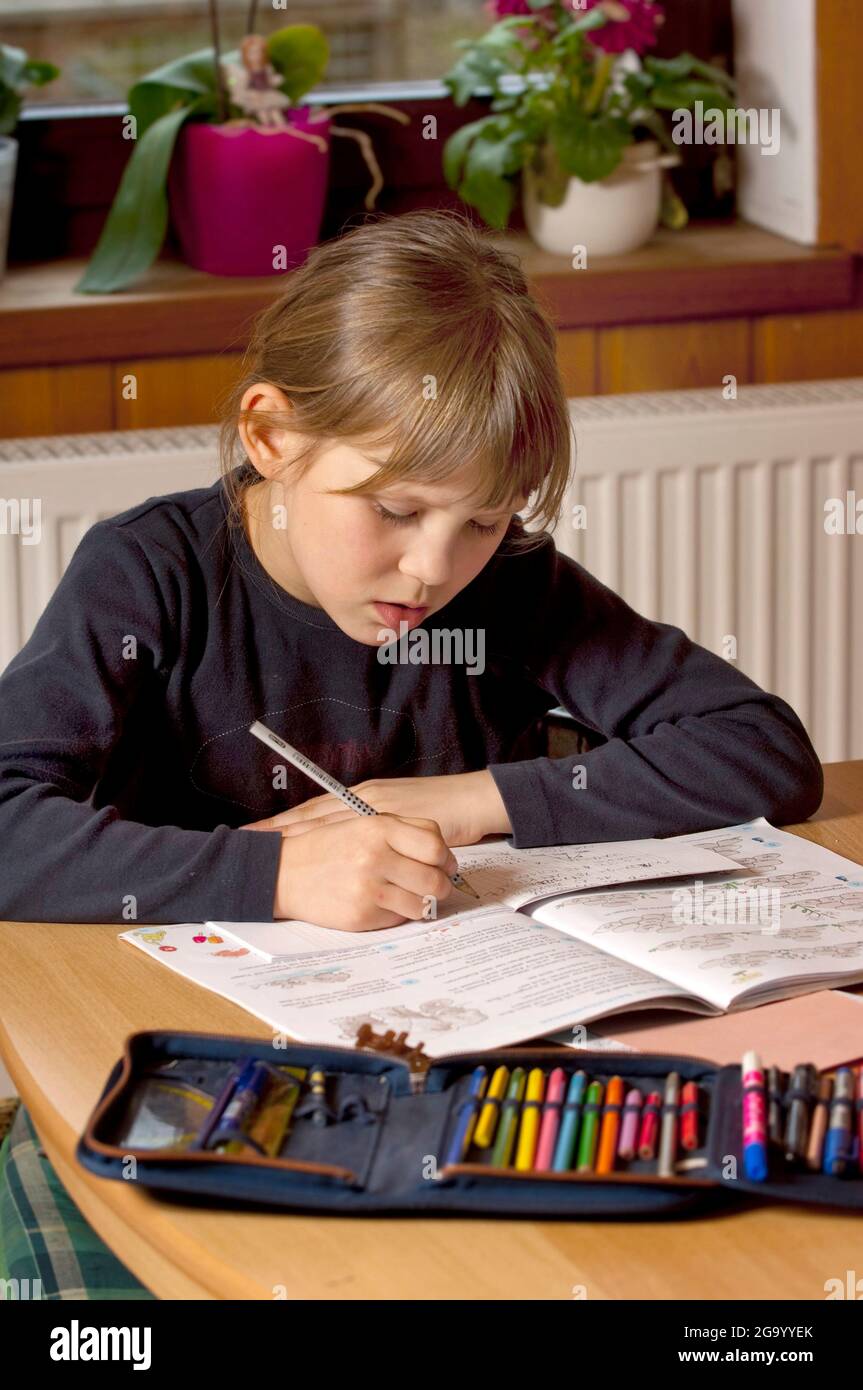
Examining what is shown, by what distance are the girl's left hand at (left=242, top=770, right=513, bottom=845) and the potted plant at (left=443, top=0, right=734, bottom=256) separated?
1.24 meters

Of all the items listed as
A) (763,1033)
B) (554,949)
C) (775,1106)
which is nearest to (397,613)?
(554,949)

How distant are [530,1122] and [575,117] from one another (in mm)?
1746

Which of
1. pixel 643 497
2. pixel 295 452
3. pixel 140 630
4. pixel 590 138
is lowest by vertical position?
pixel 643 497

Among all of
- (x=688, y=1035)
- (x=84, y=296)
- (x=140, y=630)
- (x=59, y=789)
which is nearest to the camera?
(x=688, y=1035)

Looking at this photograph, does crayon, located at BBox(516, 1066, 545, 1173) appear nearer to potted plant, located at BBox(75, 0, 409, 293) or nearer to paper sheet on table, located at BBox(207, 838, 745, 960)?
paper sheet on table, located at BBox(207, 838, 745, 960)

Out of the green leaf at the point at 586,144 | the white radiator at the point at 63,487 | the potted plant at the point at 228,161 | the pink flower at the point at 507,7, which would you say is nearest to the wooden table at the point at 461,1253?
the white radiator at the point at 63,487

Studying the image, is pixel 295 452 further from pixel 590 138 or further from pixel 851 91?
pixel 851 91

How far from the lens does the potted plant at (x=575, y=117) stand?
7.38 feet

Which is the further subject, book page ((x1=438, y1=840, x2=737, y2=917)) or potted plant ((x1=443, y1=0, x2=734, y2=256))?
potted plant ((x1=443, y1=0, x2=734, y2=256))

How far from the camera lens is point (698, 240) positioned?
8.00 ft

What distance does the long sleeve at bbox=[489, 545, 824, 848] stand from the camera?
1.25 meters

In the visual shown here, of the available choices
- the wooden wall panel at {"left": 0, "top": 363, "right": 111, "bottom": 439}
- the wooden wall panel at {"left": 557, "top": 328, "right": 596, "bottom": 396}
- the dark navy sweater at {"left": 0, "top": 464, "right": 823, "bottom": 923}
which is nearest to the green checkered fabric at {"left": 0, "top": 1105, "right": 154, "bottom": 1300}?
the dark navy sweater at {"left": 0, "top": 464, "right": 823, "bottom": 923}

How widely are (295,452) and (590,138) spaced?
1173 mm
